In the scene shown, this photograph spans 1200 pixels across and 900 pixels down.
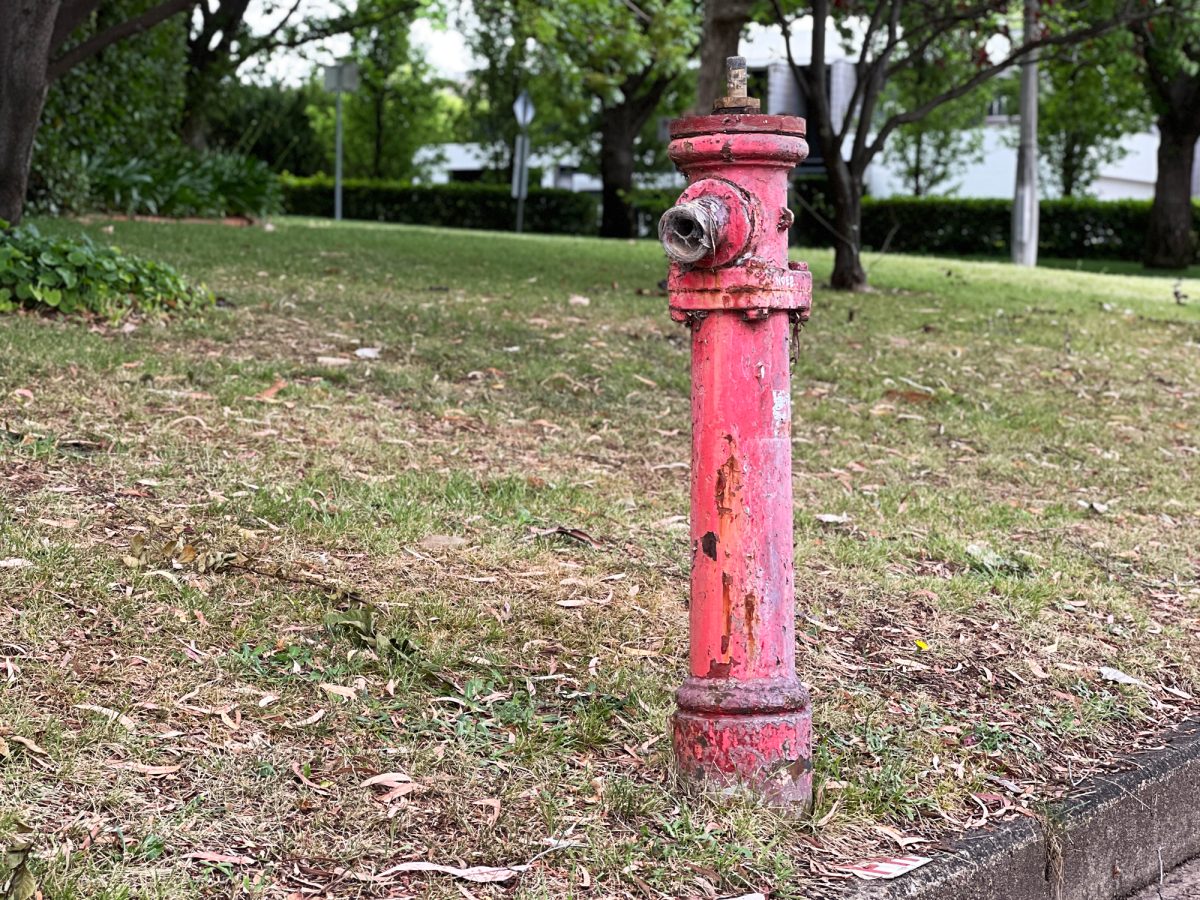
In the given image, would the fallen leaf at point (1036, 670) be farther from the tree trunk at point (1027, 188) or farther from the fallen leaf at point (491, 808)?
the tree trunk at point (1027, 188)

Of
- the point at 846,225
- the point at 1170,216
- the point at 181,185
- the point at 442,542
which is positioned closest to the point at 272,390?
the point at 442,542

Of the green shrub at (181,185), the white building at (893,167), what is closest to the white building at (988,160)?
the white building at (893,167)

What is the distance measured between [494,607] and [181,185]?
13084 mm

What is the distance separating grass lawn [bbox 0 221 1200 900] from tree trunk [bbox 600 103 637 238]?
63.8 ft

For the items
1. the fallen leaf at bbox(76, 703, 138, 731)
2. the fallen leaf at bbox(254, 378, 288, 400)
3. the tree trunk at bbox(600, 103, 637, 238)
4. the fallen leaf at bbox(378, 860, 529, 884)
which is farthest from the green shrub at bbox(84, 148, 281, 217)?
the fallen leaf at bbox(378, 860, 529, 884)

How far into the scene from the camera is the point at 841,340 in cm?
863

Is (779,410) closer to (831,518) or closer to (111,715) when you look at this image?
(111,715)

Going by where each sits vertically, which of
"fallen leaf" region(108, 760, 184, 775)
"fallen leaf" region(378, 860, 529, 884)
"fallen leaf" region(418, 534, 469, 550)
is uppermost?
"fallen leaf" region(418, 534, 469, 550)

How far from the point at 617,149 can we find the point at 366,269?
56.3ft

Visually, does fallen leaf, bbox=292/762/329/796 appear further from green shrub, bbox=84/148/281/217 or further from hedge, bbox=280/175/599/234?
hedge, bbox=280/175/599/234

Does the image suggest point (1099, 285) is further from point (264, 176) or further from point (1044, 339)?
point (264, 176)

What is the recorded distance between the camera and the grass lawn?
2.63 meters

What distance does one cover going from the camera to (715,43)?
33.9ft

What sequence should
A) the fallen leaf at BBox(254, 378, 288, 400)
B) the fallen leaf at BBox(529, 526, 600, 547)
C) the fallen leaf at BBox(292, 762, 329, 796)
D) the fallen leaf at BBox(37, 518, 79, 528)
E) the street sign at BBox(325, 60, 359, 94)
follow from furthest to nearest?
the street sign at BBox(325, 60, 359, 94) < the fallen leaf at BBox(254, 378, 288, 400) < the fallen leaf at BBox(529, 526, 600, 547) < the fallen leaf at BBox(37, 518, 79, 528) < the fallen leaf at BBox(292, 762, 329, 796)
